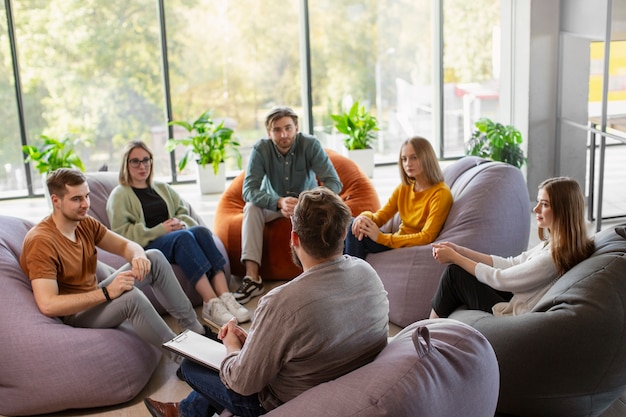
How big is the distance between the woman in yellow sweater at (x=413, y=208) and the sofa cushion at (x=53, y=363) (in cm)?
142

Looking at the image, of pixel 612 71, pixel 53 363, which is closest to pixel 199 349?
pixel 53 363

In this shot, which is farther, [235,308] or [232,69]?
[232,69]

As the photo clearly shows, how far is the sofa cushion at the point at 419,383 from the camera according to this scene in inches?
97.8

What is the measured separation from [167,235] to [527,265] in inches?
80.2

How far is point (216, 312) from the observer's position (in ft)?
14.9

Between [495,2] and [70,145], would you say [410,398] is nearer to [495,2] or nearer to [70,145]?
[70,145]

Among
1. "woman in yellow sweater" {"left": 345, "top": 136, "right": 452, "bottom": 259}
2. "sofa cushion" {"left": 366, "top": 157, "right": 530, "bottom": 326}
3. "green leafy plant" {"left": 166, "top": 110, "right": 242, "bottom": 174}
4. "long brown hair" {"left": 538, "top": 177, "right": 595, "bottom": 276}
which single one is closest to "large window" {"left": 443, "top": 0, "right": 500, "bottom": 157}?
"green leafy plant" {"left": 166, "top": 110, "right": 242, "bottom": 174}

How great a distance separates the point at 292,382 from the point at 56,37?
18.5ft

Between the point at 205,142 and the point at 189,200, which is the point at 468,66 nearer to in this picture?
the point at 205,142

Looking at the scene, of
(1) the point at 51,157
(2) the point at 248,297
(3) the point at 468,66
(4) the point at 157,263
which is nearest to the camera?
(4) the point at 157,263

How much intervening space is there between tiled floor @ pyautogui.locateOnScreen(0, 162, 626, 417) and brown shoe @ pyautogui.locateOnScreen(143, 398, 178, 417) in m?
0.24

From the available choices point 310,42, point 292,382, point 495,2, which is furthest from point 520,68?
point 292,382

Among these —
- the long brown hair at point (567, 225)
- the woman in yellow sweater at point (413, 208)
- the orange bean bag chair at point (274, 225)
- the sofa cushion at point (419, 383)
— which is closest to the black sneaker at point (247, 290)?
the orange bean bag chair at point (274, 225)

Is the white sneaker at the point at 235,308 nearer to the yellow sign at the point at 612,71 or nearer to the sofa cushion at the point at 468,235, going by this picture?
the sofa cushion at the point at 468,235
